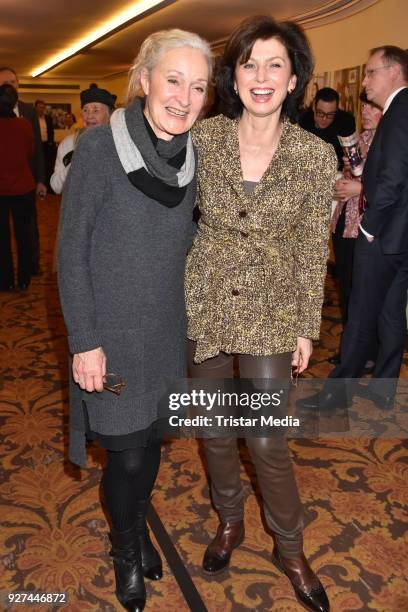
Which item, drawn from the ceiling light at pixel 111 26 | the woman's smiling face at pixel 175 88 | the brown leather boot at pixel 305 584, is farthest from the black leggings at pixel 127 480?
the ceiling light at pixel 111 26

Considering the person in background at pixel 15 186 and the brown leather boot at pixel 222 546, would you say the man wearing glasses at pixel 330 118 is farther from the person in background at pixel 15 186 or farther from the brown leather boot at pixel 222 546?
the brown leather boot at pixel 222 546

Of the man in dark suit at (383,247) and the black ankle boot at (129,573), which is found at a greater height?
the man in dark suit at (383,247)

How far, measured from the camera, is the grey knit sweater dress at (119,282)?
1.57 m

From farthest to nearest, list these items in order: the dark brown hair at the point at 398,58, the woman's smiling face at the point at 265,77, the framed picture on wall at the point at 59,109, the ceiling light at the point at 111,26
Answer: the framed picture on wall at the point at 59,109
the ceiling light at the point at 111,26
the dark brown hair at the point at 398,58
the woman's smiling face at the point at 265,77

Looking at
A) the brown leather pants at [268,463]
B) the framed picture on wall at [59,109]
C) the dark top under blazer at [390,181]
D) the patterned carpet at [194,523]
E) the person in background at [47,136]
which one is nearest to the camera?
the brown leather pants at [268,463]

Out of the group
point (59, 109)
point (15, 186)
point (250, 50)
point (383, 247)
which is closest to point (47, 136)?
point (59, 109)

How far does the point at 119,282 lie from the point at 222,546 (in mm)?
1081

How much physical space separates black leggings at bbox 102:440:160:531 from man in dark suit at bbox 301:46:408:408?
158 cm

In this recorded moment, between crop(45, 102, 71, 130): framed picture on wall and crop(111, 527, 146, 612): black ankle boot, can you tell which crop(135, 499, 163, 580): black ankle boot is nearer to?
crop(111, 527, 146, 612): black ankle boot

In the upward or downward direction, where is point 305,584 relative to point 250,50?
downward

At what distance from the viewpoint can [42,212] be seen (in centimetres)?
1019

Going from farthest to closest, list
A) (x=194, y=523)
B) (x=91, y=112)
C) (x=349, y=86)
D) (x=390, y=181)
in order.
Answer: (x=349, y=86) < (x=91, y=112) < (x=390, y=181) < (x=194, y=523)

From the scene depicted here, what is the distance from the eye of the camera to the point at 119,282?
164 cm

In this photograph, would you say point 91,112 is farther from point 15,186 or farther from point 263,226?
point 263,226
